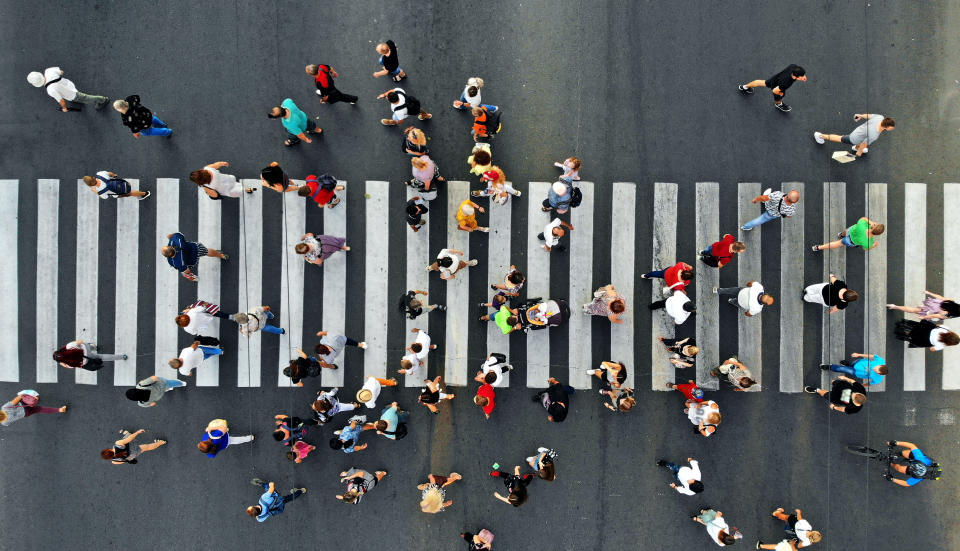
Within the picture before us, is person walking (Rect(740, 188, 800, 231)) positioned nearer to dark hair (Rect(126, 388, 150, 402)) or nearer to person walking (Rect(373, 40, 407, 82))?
person walking (Rect(373, 40, 407, 82))

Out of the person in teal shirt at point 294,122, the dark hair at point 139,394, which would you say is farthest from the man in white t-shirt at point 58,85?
the dark hair at point 139,394

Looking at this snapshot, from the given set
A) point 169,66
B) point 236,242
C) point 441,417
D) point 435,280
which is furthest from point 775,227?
point 169,66

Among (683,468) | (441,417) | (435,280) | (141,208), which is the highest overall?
(141,208)

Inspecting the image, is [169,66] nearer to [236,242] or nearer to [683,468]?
[236,242]

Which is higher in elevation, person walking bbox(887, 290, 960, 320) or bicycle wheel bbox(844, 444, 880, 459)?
person walking bbox(887, 290, 960, 320)

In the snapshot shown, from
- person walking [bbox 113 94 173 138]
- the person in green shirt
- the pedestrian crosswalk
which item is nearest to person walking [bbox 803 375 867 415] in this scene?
the pedestrian crosswalk

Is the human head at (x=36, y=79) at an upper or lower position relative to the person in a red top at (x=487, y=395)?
upper

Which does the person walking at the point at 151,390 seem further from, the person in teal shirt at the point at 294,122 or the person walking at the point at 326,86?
the person walking at the point at 326,86
